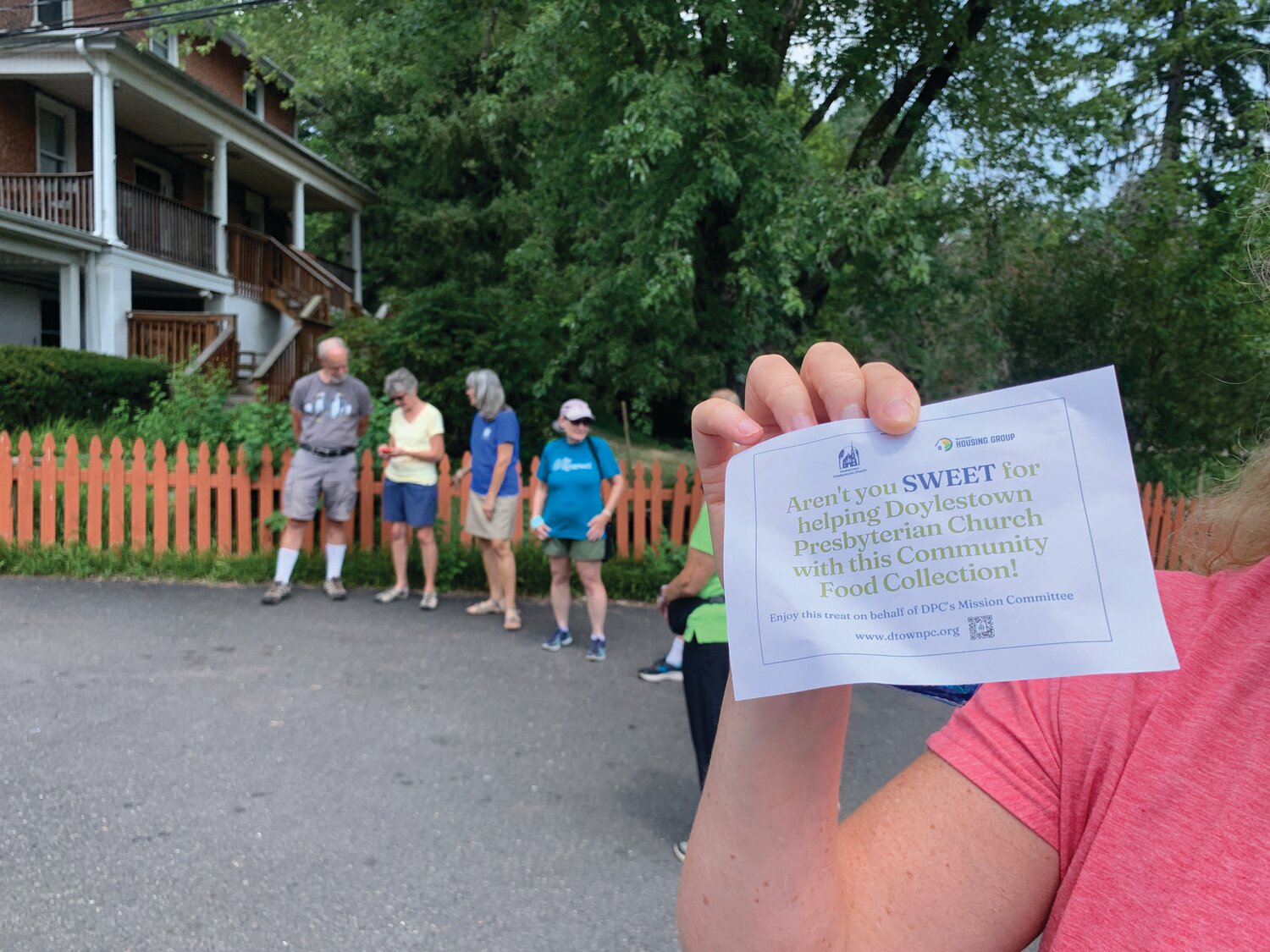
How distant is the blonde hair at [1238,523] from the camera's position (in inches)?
47.2

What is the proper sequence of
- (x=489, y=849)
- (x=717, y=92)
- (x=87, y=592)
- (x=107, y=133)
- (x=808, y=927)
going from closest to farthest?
1. (x=808, y=927)
2. (x=489, y=849)
3. (x=87, y=592)
4. (x=717, y=92)
5. (x=107, y=133)

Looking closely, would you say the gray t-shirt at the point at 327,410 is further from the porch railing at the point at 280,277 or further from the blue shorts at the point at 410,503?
the porch railing at the point at 280,277

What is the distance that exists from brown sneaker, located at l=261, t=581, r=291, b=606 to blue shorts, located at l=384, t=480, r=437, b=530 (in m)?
0.91

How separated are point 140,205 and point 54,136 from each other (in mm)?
2988

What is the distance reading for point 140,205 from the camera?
55.1ft

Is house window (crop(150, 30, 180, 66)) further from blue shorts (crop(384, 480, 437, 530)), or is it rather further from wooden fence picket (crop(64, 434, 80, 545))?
blue shorts (crop(384, 480, 437, 530))

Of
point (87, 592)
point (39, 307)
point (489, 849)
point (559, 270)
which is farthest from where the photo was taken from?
point (39, 307)

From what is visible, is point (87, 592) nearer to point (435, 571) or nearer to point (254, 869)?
point (435, 571)

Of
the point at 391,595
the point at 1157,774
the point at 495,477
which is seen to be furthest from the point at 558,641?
the point at 1157,774

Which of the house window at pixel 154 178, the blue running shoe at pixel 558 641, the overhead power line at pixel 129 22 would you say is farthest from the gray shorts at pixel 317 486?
the house window at pixel 154 178

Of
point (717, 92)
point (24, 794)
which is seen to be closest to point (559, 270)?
point (717, 92)

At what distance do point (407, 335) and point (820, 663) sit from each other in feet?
35.5

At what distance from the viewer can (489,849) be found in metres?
3.61

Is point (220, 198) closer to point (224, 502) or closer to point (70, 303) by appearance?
point (70, 303)
